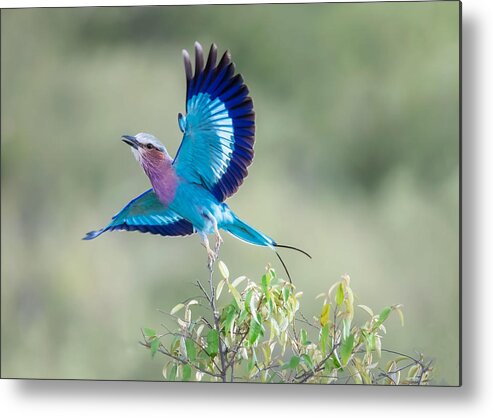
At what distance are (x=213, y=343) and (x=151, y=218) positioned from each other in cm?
37

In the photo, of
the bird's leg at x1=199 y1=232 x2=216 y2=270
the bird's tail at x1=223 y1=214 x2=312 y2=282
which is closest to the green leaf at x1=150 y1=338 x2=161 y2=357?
the bird's leg at x1=199 y1=232 x2=216 y2=270

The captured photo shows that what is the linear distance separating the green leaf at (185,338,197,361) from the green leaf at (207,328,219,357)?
39 millimetres

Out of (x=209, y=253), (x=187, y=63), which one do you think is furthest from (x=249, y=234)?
(x=187, y=63)

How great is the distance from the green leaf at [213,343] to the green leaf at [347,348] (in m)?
0.33

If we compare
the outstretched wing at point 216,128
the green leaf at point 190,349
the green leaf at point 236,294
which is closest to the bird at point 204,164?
the outstretched wing at point 216,128

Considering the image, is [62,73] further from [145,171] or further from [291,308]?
[291,308]

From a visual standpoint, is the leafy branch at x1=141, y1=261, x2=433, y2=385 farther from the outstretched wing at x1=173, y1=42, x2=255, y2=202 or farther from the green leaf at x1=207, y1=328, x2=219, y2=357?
the outstretched wing at x1=173, y1=42, x2=255, y2=202

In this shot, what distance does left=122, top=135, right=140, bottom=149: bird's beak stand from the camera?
2330 mm

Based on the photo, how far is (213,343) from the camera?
2256 millimetres

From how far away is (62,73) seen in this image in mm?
2371

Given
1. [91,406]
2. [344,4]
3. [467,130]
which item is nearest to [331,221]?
[467,130]

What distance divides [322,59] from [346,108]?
0.15 metres

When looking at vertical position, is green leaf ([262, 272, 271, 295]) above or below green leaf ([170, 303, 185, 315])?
above

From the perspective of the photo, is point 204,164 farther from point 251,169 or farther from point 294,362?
point 294,362
